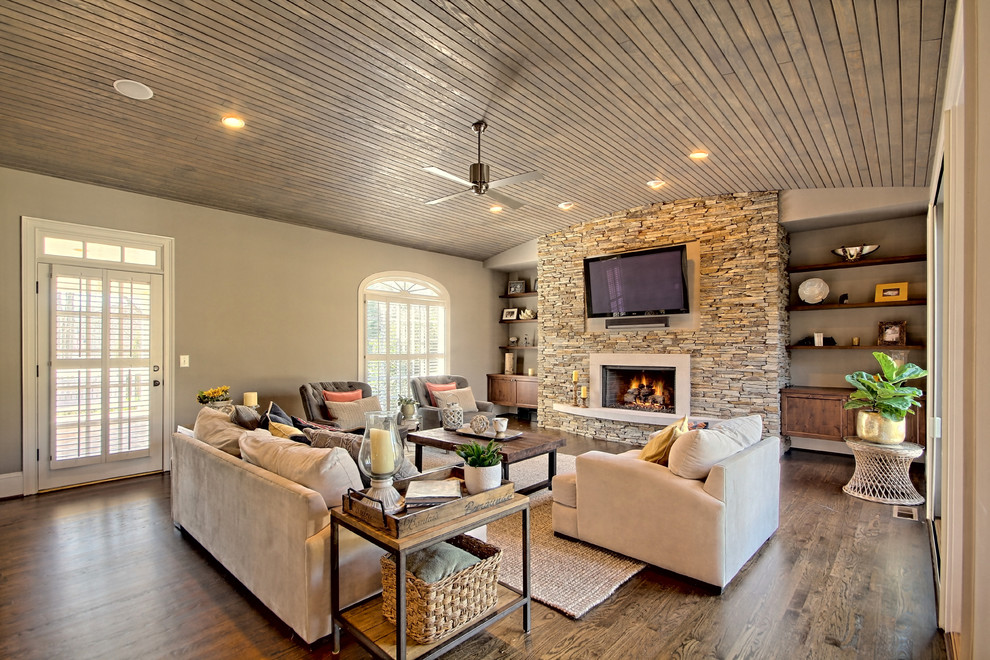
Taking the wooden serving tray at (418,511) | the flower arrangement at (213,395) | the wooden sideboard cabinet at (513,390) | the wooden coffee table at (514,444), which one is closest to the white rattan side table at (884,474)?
the wooden coffee table at (514,444)

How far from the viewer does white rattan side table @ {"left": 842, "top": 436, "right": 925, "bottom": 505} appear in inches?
155

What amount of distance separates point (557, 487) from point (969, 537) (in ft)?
7.08

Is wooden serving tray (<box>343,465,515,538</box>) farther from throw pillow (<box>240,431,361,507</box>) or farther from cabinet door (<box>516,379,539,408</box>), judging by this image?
cabinet door (<box>516,379,539,408</box>)

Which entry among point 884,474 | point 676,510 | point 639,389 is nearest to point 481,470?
point 676,510

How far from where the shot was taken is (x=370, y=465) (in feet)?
6.66

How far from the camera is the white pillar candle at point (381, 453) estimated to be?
201 centimetres

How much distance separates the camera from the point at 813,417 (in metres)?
5.33

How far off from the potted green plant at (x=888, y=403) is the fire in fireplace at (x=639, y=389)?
2.18 metres

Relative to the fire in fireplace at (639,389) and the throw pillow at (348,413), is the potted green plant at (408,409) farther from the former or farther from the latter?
the fire in fireplace at (639,389)

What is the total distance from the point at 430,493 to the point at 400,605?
1.35 feet

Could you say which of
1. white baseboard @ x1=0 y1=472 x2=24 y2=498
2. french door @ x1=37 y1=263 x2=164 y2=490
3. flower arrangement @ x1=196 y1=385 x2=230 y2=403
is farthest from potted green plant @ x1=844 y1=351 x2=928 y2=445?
white baseboard @ x1=0 y1=472 x2=24 y2=498

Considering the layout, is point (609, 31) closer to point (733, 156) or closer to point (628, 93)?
point (628, 93)

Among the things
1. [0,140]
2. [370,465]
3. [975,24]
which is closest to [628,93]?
[975,24]

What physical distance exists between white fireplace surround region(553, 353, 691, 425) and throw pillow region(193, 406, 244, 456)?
177 inches
